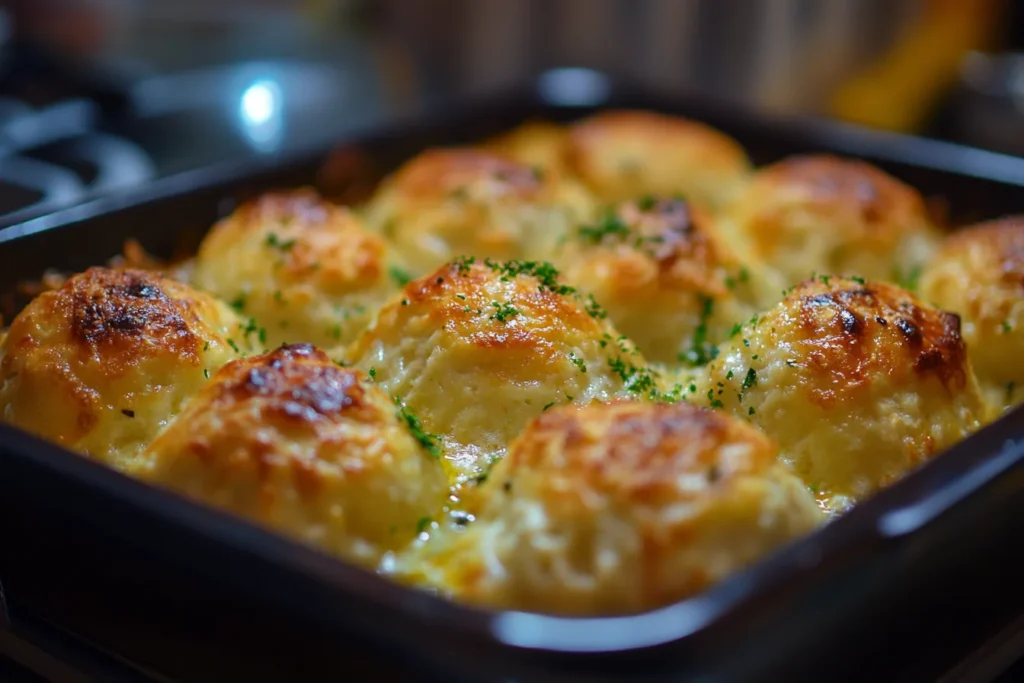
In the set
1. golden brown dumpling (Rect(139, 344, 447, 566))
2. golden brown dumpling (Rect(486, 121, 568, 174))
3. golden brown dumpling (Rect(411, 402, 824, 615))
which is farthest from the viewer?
golden brown dumpling (Rect(486, 121, 568, 174))

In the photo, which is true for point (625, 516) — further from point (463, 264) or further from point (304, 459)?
point (463, 264)

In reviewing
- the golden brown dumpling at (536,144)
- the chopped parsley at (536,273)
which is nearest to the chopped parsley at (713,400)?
the chopped parsley at (536,273)

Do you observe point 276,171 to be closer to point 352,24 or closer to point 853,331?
point 853,331

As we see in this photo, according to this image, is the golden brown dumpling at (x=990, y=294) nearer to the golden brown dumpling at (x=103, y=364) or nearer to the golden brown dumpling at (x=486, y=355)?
the golden brown dumpling at (x=486, y=355)

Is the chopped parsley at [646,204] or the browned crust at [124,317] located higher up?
the browned crust at [124,317]

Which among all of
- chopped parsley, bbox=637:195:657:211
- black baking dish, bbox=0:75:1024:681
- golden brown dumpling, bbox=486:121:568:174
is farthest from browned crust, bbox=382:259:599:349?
golden brown dumpling, bbox=486:121:568:174

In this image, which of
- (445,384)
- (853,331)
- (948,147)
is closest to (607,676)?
(445,384)

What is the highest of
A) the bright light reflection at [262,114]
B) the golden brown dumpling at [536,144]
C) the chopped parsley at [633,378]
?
the chopped parsley at [633,378]

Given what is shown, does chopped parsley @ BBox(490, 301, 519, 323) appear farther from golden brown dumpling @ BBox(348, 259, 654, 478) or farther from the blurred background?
the blurred background
